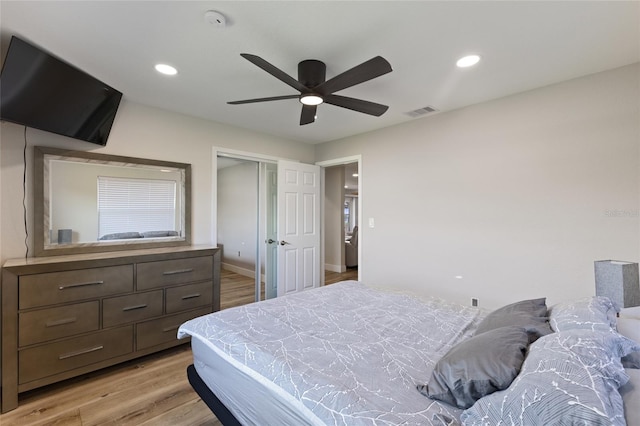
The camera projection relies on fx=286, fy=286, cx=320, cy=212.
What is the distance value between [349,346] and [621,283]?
6.13ft

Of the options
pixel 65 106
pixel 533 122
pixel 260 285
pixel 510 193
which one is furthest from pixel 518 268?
pixel 65 106

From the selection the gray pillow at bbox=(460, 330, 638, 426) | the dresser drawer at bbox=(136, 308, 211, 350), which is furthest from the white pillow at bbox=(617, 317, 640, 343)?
the dresser drawer at bbox=(136, 308, 211, 350)

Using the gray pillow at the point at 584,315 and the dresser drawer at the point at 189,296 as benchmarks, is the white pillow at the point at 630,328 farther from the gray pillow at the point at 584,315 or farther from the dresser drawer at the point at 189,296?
the dresser drawer at the point at 189,296

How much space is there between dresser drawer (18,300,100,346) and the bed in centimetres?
114

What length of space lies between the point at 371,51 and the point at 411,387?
2.06 metres

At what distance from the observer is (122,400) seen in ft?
6.96

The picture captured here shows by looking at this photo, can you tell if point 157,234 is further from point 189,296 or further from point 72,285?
point 72,285

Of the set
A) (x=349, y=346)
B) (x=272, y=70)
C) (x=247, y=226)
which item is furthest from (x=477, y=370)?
(x=247, y=226)

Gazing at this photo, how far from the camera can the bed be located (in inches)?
34.0

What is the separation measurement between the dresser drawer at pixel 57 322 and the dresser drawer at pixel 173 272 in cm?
40

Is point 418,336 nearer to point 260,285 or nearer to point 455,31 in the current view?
point 455,31

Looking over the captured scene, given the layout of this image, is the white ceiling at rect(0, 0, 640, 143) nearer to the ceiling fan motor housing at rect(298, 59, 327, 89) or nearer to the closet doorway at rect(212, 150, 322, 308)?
→ the ceiling fan motor housing at rect(298, 59, 327, 89)

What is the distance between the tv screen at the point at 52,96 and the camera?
6.21ft

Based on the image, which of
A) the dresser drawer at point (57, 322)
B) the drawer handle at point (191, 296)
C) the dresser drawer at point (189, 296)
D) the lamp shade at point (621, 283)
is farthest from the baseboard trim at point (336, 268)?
the lamp shade at point (621, 283)
